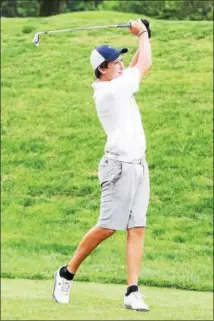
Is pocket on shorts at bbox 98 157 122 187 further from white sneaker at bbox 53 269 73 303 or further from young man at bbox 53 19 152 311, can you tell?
white sneaker at bbox 53 269 73 303

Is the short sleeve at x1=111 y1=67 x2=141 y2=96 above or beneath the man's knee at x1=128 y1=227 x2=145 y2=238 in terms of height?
above

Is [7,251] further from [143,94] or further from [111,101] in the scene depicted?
[111,101]

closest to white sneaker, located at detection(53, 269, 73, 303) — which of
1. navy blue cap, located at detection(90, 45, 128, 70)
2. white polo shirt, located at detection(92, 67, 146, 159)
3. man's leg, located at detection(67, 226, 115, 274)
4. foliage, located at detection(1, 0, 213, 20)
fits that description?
man's leg, located at detection(67, 226, 115, 274)

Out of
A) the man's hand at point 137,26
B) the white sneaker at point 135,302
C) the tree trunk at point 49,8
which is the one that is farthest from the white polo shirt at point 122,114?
the tree trunk at point 49,8

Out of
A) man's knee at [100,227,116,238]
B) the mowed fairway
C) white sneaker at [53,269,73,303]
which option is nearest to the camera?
man's knee at [100,227,116,238]

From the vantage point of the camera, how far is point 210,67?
69.2ft

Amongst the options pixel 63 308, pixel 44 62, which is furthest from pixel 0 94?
pixel 63 308

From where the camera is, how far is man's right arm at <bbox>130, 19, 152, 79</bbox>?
589cm

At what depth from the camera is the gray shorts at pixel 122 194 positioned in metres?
6.04

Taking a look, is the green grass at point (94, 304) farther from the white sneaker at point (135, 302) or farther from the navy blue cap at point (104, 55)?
the navy blue cap at point (104, 55)

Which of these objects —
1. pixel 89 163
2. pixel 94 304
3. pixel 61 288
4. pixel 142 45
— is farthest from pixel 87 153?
pixel 142 45

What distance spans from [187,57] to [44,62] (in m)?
3.17

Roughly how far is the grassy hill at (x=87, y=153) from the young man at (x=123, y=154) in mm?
6396

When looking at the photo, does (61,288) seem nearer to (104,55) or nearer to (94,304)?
(104,55)
